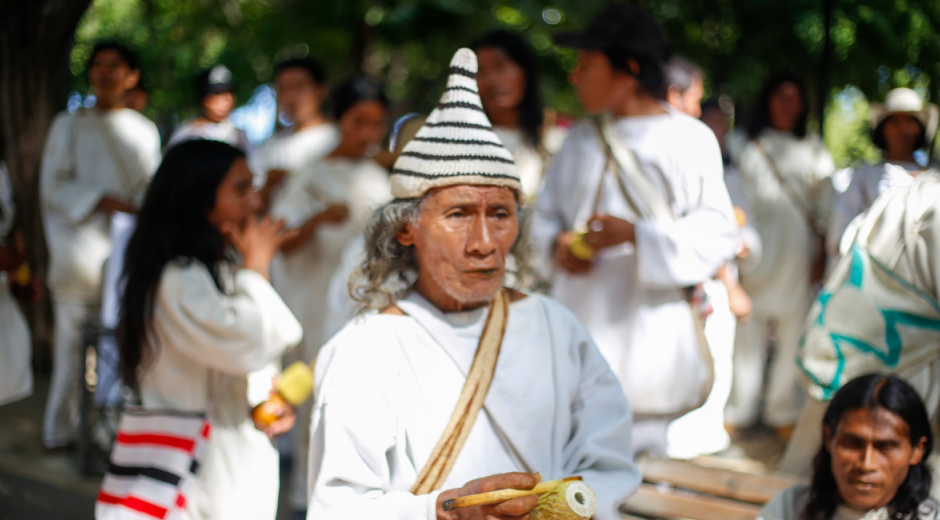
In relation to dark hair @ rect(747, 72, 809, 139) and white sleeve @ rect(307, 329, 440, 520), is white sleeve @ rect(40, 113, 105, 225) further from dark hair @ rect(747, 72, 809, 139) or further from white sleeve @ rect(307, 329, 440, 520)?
dark hair @ rect(747, 72, 809, 139)

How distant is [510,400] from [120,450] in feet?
5.49

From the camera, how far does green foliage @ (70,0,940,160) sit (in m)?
5.42

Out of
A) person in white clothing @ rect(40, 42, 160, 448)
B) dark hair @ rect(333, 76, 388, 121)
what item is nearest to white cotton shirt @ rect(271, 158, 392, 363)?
dark hair @ rect(333, 76, 388, 121)

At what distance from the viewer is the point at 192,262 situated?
3.11m

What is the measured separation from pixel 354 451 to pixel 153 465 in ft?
4.54

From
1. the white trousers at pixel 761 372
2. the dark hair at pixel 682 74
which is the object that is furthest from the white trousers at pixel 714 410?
the dark hair at pixel 682 74

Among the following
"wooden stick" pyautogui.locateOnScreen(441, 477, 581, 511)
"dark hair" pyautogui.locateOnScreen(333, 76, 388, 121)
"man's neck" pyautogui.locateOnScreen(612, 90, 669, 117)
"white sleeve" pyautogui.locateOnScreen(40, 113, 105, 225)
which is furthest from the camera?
"white sleeve" pyautogui.locateOnScreen(40, 113, 105, 225)

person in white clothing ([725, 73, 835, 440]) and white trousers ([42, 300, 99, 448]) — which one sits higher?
person in white clothing ([725, 73, 835, 440])

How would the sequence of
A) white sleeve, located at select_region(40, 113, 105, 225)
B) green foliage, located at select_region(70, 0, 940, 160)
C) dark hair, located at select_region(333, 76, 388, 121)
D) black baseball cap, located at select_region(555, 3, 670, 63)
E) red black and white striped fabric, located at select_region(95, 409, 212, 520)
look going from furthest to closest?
1. green foliage, located at select_region(70, 0, 940, 160)
2. white sleeve, located at select_region(40, 113, 105, 225)
3. dark hair, located at select_region(333, 76, 388, 121)
4. black baseball cap, located at select_region(555, 3, 670, 63)
5. red black and white striped fabric, located at select_region(95, 409, 212, 520)

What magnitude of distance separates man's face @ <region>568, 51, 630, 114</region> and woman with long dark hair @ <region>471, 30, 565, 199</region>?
1.06 m

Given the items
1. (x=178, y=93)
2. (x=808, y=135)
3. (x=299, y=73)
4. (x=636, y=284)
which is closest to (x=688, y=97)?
(x=808, y=135)

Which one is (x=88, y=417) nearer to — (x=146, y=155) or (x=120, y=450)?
(x=146, y=155)

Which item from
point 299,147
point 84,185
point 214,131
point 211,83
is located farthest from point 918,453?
point 211,83

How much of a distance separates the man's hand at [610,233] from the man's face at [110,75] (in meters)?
3.38
